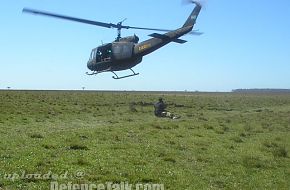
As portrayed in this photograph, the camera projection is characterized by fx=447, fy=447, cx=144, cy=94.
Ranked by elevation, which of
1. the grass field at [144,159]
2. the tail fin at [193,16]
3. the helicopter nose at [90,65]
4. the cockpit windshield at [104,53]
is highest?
the tail fin at [193,16]

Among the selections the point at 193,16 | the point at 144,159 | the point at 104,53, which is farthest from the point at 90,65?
the point at 144,159

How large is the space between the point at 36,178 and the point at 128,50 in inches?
1158

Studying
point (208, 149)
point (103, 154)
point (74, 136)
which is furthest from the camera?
point (74, 136)

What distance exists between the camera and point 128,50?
39.5m

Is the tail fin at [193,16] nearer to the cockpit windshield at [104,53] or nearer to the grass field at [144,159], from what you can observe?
the cockpit windshield at [104,53]

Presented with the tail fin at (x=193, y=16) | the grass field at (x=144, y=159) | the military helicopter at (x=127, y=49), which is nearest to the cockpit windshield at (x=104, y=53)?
the military helicopter at (x=127, y=49)

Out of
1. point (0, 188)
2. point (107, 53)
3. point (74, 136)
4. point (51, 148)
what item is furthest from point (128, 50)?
point (0, 188)

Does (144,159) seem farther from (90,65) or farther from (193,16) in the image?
(90,65)

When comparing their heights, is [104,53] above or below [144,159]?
above

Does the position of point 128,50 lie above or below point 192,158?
above

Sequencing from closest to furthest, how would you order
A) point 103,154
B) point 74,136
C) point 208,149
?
point 103,154, point 208,149, point 74,136

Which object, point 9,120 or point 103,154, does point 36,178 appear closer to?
point 103,154

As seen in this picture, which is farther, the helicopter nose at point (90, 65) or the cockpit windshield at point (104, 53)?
the helicopter nose at point (90, 65)

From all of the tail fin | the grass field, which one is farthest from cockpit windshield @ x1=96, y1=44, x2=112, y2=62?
the grass field
